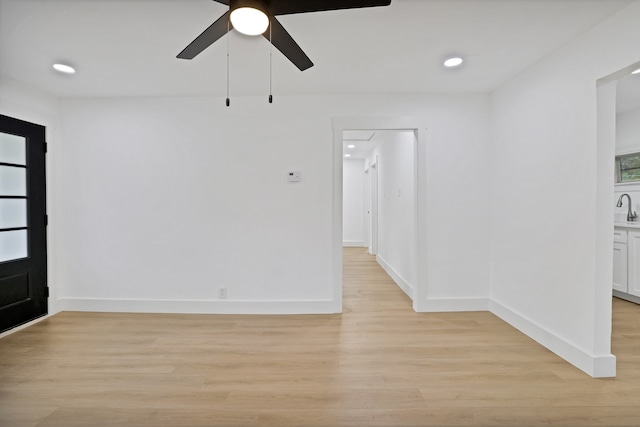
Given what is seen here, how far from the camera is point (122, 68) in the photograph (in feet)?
8.64

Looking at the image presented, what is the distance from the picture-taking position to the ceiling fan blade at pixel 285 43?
155cm

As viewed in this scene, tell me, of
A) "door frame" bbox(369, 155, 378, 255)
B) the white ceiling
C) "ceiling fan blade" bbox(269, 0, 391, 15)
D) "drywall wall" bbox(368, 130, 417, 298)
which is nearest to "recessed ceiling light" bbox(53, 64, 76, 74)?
the white ceiling

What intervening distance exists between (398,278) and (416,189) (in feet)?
5.53

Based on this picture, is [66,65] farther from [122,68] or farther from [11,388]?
[11,388]

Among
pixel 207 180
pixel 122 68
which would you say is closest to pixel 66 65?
pixel 122 68

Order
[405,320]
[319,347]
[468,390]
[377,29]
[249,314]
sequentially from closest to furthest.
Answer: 1. [468,390]
2. [377,29]
3. [319,347]
4. [405,320]
5. [249,314]

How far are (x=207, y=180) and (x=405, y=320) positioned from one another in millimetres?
2633

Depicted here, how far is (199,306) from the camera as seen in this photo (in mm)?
3338

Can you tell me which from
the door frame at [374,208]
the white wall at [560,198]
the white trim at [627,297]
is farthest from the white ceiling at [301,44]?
the door frame at [374,208]

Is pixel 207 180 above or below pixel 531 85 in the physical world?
below

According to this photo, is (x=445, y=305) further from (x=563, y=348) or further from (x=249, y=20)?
(x=249, y=20)

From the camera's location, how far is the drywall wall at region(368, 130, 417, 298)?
3.95 metres

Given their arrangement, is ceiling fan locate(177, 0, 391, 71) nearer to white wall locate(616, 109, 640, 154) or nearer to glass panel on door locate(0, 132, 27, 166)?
glass panel on door locate(0, 132, 27, 166)

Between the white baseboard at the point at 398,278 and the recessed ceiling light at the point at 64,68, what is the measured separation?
4.22 meters
